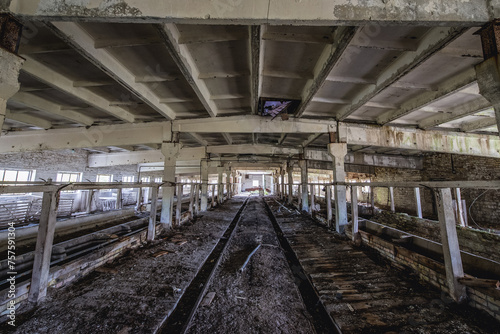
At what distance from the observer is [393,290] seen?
2703mm

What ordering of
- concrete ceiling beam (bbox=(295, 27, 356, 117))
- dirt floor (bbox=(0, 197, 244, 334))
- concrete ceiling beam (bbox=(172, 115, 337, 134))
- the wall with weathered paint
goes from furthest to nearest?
the wall with weathered paint, concrete ceiling beam (bbox=(172, 115, 337, 134)), concrete ceiling beam (bbox=(295, 27, 356, 117)), dirt floor (bbox=(0, 197, 244, 334))

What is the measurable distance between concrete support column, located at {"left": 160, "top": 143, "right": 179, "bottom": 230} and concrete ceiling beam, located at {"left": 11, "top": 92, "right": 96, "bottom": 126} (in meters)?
2.68

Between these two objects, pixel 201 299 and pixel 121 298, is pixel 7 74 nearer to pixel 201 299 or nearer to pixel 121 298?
pixel 121 298

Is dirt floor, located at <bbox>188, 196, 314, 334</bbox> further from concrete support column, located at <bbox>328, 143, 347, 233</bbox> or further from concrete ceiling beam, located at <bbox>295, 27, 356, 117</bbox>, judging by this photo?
concrete ceiling beam, located at <bbox>295, 27, 356, 117</bbox>

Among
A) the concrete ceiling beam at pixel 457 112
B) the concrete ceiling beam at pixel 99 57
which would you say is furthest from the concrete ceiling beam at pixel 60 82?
the concrete ceiling beam at pixel 457 112

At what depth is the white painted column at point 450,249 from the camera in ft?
7.72

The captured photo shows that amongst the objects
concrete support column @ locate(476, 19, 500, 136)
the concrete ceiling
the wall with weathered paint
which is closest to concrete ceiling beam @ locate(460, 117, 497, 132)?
the concrete ceiling

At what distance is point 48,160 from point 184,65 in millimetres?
11244

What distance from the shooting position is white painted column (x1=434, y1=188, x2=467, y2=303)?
7.72 feet

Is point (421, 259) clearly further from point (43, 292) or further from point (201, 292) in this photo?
point (43, 292)

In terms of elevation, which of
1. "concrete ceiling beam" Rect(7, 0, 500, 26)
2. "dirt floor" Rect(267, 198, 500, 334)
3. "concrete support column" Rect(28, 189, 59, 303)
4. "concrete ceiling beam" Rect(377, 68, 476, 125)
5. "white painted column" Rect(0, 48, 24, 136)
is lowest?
"dirt floor" Rect(267, 198, 500, 334)

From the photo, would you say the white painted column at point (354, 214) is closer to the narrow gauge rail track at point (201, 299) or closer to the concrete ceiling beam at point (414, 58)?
the narrow gauge rail track at point (201, 299)

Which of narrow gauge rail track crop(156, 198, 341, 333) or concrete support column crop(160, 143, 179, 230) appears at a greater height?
concrete support column crop(160, 143, 179, 230)

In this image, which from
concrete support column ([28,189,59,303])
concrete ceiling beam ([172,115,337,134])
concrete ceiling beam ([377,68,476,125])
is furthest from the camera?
concrete ceiling beam ([172,115,337,134])
